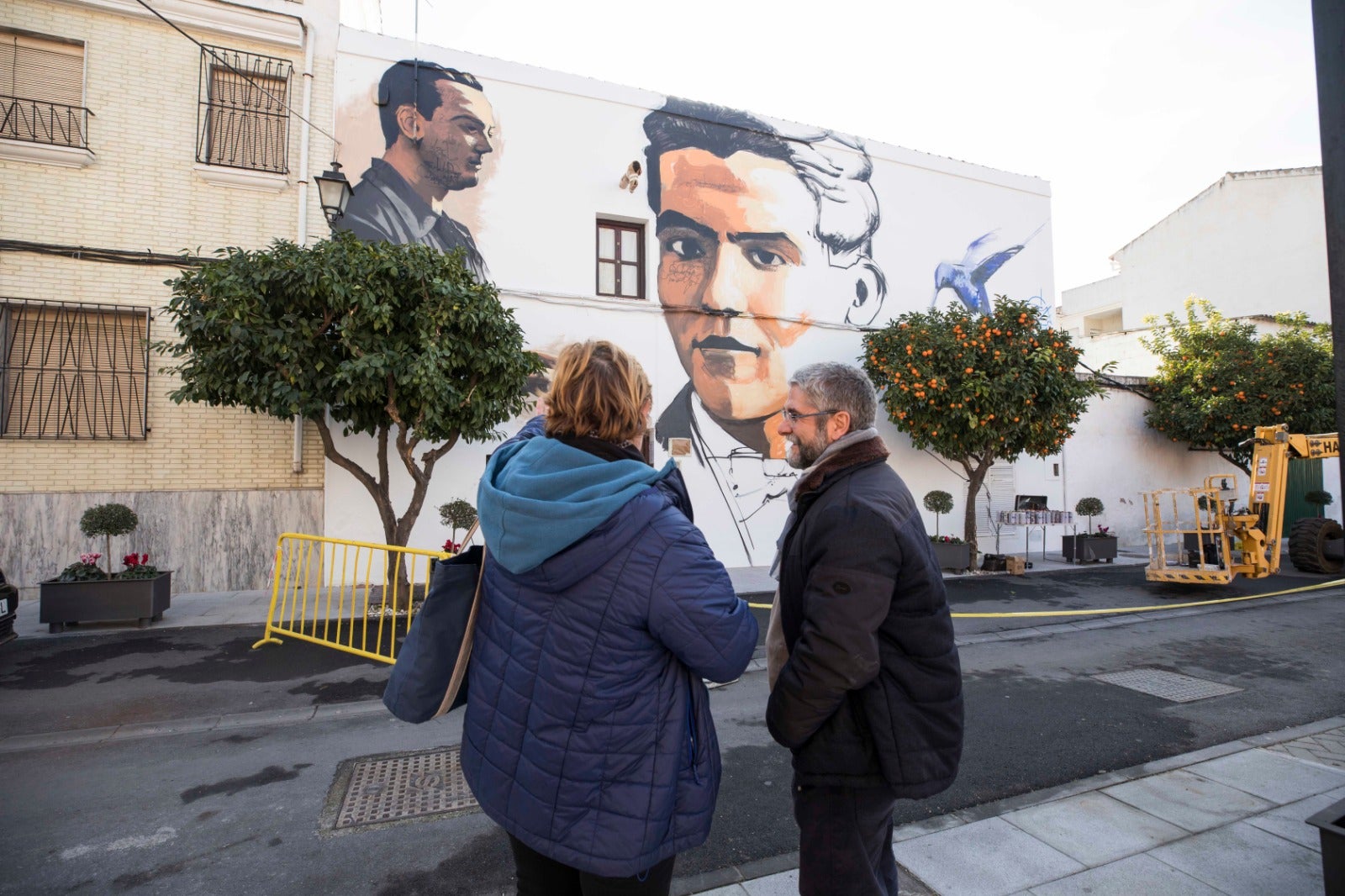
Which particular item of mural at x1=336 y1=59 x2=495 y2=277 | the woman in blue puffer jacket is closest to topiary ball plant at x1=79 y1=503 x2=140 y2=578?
mural at x1=336 y1=59 x2=495 y2=277

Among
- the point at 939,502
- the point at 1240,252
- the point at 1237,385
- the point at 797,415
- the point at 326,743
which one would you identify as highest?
the point at 1240,252

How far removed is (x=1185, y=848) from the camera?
302 cm

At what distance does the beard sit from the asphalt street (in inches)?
75.0

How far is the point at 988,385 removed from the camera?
35.1 feet

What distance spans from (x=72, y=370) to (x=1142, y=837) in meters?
12.3

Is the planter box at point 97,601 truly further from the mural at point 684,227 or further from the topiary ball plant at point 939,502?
the topiary ball plant at point 939,502

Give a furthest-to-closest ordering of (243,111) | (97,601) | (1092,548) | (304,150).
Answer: (1092,548) < (304,150) < (243,111) < (97,601)

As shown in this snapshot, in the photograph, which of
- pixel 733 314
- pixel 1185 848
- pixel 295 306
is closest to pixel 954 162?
pixel 733 314

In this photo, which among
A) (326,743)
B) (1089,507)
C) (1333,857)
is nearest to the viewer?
(1333,857)

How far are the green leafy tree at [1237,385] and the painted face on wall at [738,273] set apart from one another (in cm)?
869

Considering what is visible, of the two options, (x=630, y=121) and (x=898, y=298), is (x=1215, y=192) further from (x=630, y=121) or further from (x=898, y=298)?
(x=630, y=121)

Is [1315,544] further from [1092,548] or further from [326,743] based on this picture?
[326,743]

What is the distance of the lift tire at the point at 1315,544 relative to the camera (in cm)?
1134

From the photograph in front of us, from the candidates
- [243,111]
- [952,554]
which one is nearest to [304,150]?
[243,111]
